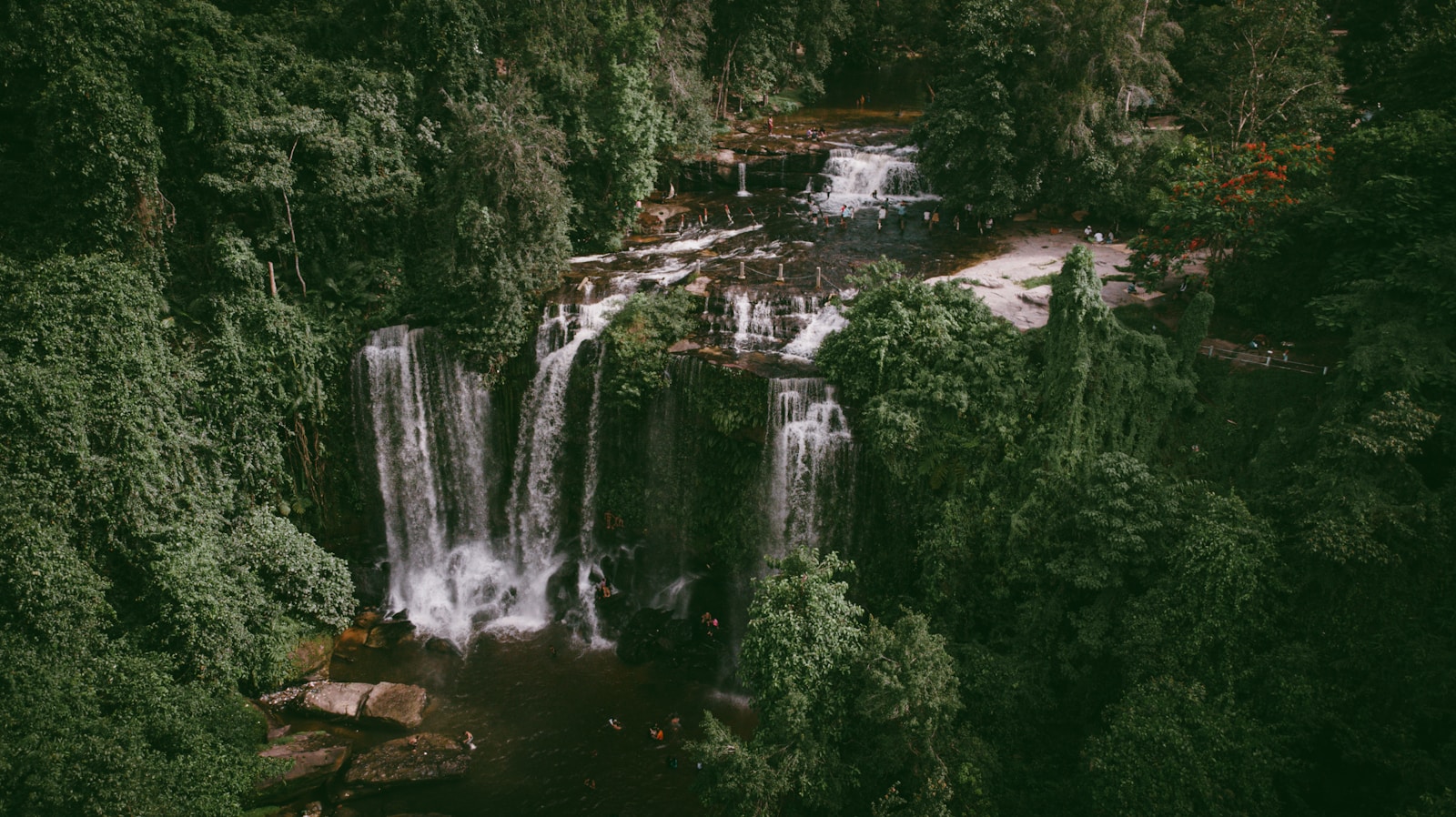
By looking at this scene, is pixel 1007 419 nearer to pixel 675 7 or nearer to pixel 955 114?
pixel 955 114

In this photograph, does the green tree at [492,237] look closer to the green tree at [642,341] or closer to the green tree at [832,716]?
the green tree at [642,341]

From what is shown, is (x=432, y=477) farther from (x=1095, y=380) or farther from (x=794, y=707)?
(x=1095, y=380)

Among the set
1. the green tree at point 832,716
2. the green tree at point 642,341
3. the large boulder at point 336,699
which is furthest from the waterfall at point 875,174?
the large boulder at point 336,699

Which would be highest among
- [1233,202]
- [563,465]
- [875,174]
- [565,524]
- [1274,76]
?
[1274,76]

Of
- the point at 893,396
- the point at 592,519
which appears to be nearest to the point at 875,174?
the point at 893,396

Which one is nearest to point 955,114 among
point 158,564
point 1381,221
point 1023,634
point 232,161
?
point 1381,221

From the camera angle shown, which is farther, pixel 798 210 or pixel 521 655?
pixel 798 210
